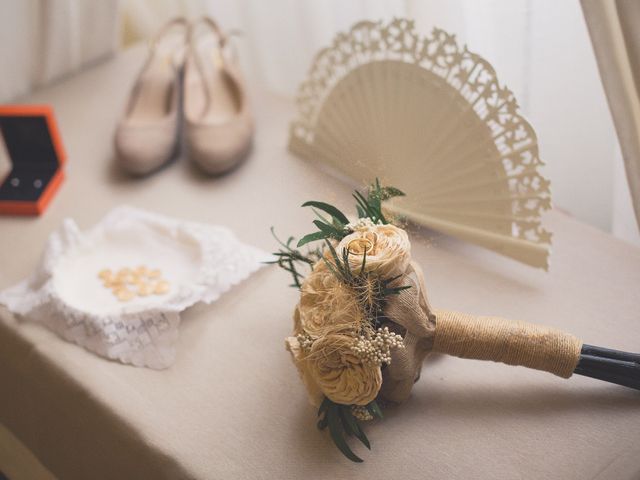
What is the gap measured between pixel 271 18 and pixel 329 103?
0.58 metres

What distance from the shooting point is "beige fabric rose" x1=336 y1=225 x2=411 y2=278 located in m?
0.87

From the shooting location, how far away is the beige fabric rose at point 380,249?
2.86 ft

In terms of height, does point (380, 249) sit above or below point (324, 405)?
above

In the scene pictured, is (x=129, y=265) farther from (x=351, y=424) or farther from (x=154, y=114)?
(x=351, y=424)

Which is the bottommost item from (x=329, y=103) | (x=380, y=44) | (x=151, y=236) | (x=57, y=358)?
(x=57, y=358)

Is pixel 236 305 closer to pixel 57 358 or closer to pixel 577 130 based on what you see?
pixel 57 358

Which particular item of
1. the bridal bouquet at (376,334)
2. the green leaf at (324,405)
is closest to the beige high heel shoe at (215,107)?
the bridal bouquet at (376,334)

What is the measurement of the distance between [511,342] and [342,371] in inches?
8.7

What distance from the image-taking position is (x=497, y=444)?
957 millimetres

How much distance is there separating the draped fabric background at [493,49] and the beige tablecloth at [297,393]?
0.19 meters

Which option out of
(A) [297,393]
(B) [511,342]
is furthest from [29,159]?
(B) [511,342]

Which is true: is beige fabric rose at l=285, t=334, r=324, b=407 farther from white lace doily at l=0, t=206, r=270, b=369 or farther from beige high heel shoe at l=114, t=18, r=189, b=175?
beige high heel shoe at l=114, t=18, r=189, b=175

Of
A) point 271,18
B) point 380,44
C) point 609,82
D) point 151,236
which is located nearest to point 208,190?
point 151,236

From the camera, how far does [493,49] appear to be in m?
1.34
